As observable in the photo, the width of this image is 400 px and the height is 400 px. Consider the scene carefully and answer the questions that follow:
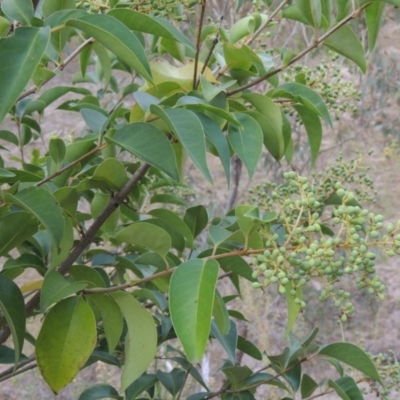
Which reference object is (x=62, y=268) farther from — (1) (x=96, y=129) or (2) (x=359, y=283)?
(2) (x=359, y=283)

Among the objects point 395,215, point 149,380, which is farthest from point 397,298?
point 149,380

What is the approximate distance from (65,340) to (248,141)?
32 cm

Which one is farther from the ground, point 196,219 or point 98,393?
point 196,219

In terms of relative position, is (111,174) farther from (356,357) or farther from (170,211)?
(356,357)

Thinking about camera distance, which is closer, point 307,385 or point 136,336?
point 136,336

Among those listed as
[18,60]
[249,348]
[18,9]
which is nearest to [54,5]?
[18,9]

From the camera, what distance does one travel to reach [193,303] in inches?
24.5

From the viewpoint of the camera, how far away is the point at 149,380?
1055 mm

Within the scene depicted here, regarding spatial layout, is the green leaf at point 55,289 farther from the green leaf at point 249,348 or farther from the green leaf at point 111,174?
the green leaf at point 249,348

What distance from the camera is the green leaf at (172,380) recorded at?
3.63ft

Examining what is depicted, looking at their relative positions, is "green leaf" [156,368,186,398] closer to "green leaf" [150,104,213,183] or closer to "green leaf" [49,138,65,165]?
"green leaf" [49,138,65,165]

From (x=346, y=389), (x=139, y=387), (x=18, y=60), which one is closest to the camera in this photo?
(x=18, y=60)

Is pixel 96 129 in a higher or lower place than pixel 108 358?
higher

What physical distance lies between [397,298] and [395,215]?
0.61m
